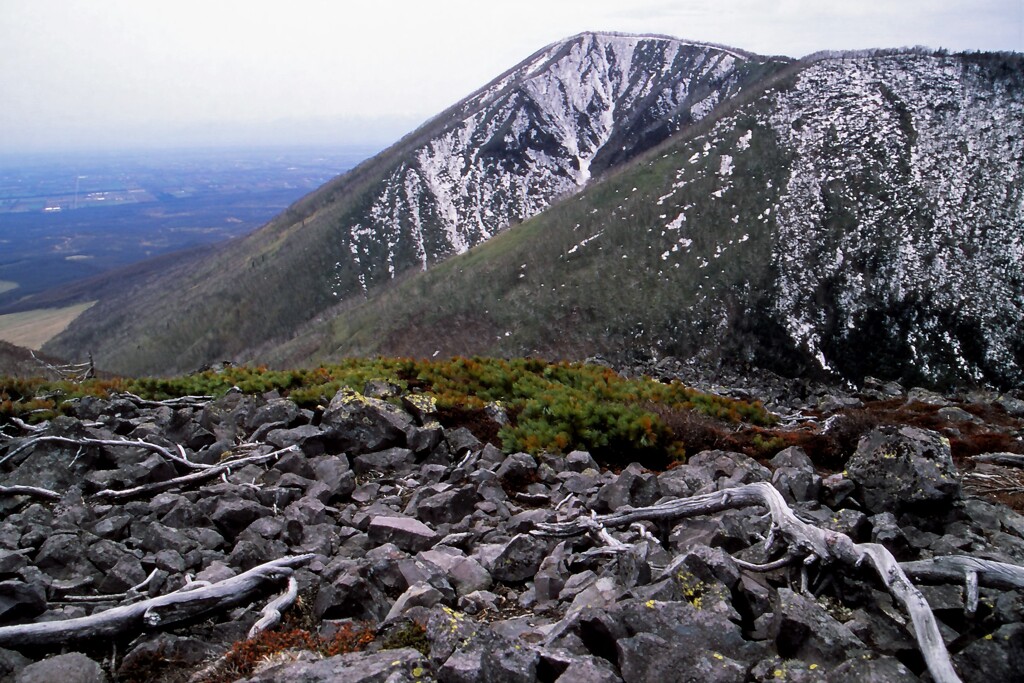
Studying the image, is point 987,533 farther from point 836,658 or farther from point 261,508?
point 261,508

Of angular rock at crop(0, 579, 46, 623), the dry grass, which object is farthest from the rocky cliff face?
the dry grass

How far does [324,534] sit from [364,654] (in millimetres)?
3038

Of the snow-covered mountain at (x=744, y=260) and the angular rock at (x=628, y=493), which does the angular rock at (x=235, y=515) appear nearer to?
the angular rock at (x=628, y=493)

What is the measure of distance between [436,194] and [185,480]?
140482 millimetres

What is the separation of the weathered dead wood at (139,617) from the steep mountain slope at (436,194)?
110 metres

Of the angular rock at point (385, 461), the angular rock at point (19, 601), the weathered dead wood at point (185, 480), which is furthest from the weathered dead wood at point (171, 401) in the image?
the angular rock at point (19, 601)

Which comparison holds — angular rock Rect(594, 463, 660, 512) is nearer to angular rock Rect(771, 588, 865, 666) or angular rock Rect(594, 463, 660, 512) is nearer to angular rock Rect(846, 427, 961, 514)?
angular rock Rect(846, 427, 961, 514)

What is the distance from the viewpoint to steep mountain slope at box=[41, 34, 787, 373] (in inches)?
4670

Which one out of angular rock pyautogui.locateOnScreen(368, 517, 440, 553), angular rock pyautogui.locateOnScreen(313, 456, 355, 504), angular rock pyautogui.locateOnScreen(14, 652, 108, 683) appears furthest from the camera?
angular rock pyautogui.locateOnScreen(313, 456, 355, 504)

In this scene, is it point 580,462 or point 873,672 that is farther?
point 580,462

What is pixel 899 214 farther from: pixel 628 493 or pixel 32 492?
pixel 32 492

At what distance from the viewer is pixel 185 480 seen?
8352 mm

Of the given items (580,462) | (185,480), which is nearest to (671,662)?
(580,462)

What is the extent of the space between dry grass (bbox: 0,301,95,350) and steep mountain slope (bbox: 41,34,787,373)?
5.39 metres
